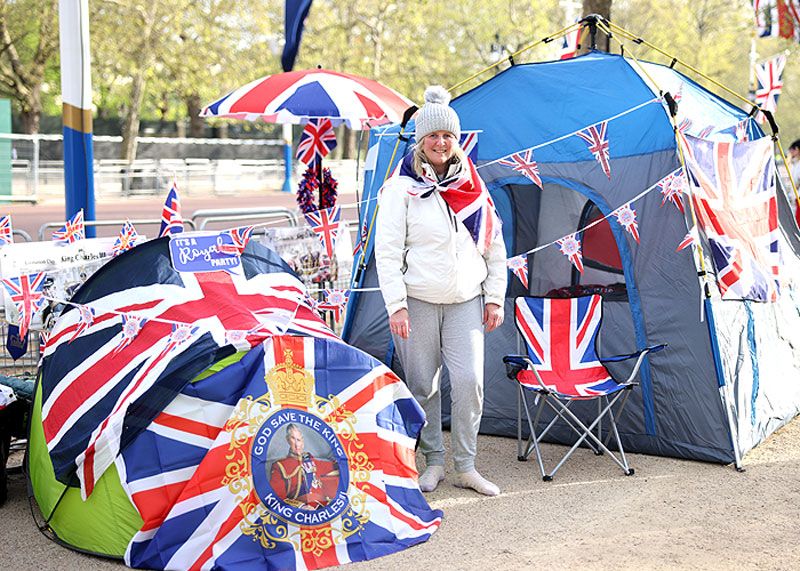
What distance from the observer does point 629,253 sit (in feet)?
19.1

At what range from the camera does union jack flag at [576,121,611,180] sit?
230 inches

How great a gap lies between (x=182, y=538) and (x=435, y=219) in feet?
5.94

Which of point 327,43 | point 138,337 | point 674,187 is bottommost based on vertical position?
point 138,337

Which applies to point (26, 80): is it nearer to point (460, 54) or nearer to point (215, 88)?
point (215, 88)

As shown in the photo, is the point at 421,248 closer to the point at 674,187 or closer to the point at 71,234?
the point at 674,187

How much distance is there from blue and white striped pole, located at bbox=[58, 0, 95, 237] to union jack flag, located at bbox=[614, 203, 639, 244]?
3.51 meters

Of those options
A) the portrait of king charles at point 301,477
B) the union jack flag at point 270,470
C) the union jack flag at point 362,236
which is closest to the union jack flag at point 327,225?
the union jack flag at point 362,236

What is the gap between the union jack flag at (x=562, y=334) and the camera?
5633mm

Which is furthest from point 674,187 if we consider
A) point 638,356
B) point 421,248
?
point 421,248

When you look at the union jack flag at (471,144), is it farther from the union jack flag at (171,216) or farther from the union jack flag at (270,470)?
the union jack flag at (270,470)

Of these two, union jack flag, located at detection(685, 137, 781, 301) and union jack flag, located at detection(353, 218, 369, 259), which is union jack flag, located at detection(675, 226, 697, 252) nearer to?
union jack flag, located at detection(685, 137, 781, 301)

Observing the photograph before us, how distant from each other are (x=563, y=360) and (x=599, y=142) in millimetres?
1251

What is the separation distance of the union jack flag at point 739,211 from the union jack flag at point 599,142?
1.49 ft

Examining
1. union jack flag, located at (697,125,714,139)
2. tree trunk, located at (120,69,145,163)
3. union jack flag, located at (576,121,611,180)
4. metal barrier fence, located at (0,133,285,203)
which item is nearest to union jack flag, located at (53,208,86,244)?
union jack flag, located at (576,121,611,180)
